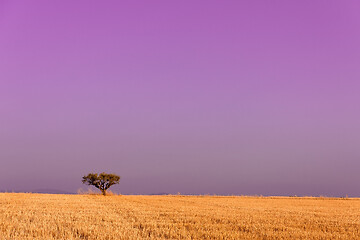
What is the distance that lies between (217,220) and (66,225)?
587 cm

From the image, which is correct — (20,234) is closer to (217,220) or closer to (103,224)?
(103,224)

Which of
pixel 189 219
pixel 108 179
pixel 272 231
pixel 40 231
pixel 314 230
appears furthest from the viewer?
pixel 108 179

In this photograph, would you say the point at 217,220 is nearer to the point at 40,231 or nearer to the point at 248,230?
the point at 248,230

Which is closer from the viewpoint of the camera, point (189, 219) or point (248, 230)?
point (248, 230)

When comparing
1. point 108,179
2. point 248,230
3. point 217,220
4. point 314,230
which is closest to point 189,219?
point 217,220

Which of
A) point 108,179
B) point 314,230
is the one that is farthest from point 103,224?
point 108,179

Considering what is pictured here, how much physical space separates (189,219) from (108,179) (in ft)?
117

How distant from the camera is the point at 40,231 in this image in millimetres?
11086

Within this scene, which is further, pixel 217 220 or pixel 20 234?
pixel 217 220

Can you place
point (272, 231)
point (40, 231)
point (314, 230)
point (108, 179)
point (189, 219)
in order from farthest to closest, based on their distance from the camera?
point (108, 179) < point (189, 219) < point (314, 230) < point (272, 231) < point (40, 231)

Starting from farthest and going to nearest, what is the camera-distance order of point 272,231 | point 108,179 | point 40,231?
point 108,179 → point 272,231 → point 40,231

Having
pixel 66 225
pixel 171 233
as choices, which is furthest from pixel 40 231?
pixel 171 233

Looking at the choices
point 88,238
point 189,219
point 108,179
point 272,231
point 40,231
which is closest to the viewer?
point 88,238

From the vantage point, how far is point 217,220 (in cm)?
1495
